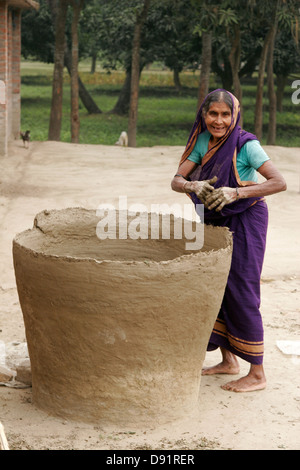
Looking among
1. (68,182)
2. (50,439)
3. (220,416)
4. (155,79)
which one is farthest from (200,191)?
(155,79)

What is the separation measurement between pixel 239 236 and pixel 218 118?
2.18ft

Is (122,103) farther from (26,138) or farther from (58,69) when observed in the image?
(26,138)

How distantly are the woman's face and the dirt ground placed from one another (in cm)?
149

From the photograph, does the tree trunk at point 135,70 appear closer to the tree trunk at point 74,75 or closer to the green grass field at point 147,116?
the tree trunk at point 74,75

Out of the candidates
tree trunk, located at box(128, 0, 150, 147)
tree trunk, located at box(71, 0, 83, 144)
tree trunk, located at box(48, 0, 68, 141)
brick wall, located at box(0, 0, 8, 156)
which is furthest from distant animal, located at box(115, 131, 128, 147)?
brick wall, located at box(0, 0, 8, 156)

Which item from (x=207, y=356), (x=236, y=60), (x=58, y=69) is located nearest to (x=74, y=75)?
(x=58, y=69)

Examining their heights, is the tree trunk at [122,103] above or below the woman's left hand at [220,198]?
below

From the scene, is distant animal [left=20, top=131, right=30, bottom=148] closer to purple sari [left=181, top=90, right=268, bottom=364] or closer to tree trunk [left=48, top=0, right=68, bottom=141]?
tree trunk [left=48, top=0, right=68, bottom=141]

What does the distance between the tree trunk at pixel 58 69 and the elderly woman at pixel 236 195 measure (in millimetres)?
11645

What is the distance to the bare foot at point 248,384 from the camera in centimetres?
415

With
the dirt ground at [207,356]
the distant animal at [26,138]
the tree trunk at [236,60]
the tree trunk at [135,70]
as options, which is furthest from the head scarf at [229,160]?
the tree trunk at [135,70]

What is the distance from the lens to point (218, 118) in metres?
3.88

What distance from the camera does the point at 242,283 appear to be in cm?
402

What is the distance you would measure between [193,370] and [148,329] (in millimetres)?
455
